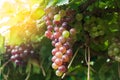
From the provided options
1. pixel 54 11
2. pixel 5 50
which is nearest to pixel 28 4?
pixel 54 11

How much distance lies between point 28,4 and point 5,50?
0.24m

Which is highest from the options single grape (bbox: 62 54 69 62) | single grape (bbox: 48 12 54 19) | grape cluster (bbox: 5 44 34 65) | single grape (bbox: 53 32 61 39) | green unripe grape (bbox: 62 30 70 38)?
single grape (bbox: 48 12 54 19)

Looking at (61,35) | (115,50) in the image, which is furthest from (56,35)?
(115,50)

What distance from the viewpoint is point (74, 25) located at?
985 mm

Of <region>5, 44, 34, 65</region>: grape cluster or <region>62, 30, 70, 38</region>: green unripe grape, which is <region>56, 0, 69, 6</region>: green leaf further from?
<region>5, 44, 34, 65</region>: grape cluster

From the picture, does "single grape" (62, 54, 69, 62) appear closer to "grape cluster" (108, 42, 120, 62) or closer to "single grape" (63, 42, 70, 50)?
"single grape" (63, 42, 70, 50)

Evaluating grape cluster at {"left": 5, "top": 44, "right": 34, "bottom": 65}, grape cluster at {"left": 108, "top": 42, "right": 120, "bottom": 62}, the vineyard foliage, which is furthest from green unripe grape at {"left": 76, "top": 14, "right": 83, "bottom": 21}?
grape cluster at {"left": 5, "top": 44, "right": 34, "bottom": 65}

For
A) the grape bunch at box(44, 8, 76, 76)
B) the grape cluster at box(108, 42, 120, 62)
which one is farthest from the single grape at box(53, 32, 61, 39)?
the grape cluster at box(108, 42, 120, 62)

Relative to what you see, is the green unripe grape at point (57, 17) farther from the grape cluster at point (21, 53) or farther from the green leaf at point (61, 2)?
the grape cluster at point (21, 53)

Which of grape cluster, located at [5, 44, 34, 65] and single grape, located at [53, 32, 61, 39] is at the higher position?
single grape, located at [53, 32, 61, 39]

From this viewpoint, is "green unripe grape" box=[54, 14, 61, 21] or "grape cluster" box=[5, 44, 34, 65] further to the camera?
"grape cluster" box=[5, 44, 34, 65]

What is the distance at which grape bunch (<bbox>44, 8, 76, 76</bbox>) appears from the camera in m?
0.93

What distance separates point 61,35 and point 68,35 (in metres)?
0.03

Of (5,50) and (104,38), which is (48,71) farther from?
(104,38)
